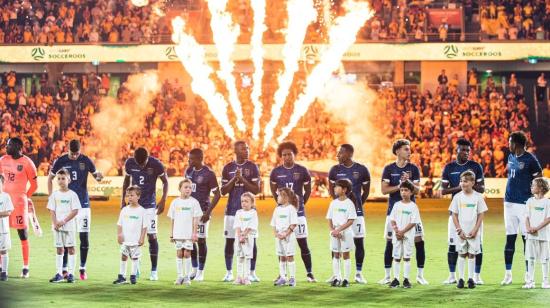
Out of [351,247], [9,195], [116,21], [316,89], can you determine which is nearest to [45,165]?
[116,21]

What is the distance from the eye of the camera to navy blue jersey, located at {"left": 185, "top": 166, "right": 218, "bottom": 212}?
50.9ft

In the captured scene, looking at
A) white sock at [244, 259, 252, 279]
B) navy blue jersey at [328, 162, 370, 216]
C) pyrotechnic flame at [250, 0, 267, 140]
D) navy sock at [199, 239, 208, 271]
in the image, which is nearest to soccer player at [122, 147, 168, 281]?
navy sock at [199, 239, 208, 271]

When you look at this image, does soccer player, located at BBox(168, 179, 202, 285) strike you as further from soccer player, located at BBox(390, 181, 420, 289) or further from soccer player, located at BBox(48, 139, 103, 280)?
soccer player, located at BBox(390, 181, 420, 289)

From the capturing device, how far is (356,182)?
15.3 meters

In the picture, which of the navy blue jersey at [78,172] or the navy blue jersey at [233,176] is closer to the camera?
the navy blue jersey at [233,176]

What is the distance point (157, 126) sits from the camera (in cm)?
4097

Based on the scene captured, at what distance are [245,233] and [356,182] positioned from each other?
1.99 meters

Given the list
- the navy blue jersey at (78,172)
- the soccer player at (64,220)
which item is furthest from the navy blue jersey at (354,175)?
the soccer player at (64,220)

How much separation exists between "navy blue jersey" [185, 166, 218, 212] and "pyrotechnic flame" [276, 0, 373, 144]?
25.0 m

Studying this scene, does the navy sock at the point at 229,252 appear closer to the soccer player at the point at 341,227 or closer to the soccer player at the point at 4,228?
the soccer player at the point at 341,227

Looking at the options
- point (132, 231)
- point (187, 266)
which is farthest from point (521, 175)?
point (132, 231)

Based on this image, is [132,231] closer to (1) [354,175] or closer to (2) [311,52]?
(1) [354,175]

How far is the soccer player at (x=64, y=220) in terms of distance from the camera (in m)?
14.9

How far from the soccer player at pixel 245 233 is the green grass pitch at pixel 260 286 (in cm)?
29
